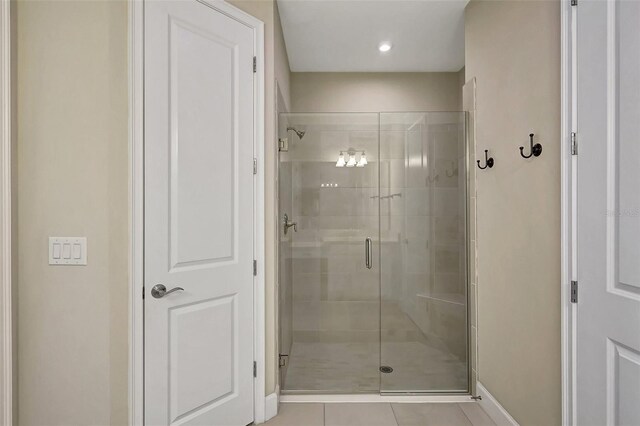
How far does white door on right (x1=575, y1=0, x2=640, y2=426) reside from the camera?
1.15m

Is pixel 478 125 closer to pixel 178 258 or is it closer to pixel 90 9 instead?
pixel 178 258

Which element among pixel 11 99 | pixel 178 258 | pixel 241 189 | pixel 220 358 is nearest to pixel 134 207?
pixel 178 258

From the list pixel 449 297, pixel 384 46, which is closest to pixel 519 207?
pixel 449 297

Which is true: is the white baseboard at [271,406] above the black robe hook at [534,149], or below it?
below

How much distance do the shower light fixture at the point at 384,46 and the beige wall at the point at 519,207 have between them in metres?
0.76

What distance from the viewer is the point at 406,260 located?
2.52 meters

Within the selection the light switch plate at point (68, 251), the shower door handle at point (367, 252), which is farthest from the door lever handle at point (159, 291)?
the shower door handle at point (367, 252)

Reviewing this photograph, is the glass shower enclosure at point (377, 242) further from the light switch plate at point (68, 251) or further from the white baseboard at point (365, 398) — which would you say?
the light switch plate at point (68, 251)

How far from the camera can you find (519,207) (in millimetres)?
1758

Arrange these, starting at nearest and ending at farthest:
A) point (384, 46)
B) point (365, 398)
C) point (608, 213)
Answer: point (608, 213) → point (365, 398) → point (384, 46)

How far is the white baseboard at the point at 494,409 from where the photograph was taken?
188 centimetres

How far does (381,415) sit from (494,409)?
65cm

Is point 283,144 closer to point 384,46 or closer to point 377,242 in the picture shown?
point 377,242

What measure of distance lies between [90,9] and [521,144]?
82.8 inches
